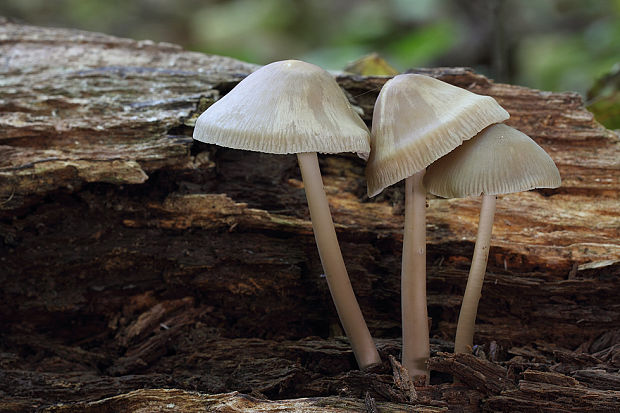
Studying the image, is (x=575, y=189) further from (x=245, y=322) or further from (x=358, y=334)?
(x=245, y=322)

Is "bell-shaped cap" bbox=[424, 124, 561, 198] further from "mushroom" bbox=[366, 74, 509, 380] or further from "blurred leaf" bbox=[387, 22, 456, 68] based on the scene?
"blurred leaf" bbox=[387, 22, 456, 68]

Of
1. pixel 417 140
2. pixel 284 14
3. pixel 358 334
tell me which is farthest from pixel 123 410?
pixel 284 14

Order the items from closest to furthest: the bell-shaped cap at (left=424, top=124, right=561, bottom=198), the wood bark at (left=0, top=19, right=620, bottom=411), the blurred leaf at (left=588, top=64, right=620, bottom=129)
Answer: the bell-shaped cap at (left=424, top=124, right=561, bottom=198) < the wood bark at (left=0, top=19, right=620, bottom=411) < the blurred leaf at (left=588, top=64, right=620, bottom=129)

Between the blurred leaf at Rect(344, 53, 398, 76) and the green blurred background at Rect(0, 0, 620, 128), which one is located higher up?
the green blurred background at Rect(0, 0, 620, 128)

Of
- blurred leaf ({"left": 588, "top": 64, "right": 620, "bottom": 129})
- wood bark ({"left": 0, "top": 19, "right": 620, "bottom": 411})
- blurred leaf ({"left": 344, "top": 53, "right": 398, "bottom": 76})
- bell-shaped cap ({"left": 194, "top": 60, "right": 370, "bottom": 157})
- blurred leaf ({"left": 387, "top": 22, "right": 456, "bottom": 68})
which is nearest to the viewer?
bell-shaped cap ({"left": 194, "top": 60, "right": 370, "bottom": 157})

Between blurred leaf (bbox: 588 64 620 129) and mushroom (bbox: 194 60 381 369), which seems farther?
blurred leaf (bbox: 588 64 620 129)

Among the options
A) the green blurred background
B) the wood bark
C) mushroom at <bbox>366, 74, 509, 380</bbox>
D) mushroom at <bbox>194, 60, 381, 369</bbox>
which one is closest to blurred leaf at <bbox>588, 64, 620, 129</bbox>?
the wood bark

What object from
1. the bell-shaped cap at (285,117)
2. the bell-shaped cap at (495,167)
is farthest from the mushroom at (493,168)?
the bell-shaped cap at (285,117)

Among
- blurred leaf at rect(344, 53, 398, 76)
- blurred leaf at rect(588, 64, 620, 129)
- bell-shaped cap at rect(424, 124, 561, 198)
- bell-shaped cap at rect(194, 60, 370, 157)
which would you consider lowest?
bell-shaped cap at rect(424, 124, 561, 198)

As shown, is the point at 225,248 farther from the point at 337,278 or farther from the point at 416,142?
the point at 416,142
